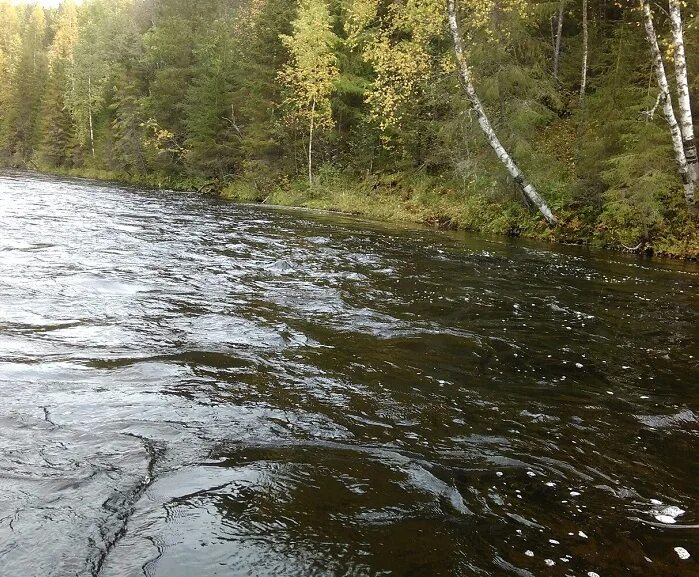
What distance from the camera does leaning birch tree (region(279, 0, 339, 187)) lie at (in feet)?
86.3

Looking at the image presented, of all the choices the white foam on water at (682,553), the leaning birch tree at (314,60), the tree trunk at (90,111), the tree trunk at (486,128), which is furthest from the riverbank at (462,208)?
the tree trunk at (90,111)

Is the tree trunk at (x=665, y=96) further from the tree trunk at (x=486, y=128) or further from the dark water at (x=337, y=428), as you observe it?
the dark water at (x=337, y=428)

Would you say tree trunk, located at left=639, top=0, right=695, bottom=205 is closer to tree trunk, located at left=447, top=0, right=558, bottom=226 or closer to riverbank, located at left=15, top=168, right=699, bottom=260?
riverbank, located at left=15, top=168, right=699, bottom=260

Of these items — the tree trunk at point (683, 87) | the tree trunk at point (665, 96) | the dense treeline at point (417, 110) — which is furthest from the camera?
the dense treeline at point (417, 110)

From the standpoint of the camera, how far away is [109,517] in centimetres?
296

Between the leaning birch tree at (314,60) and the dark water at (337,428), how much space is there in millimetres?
20039

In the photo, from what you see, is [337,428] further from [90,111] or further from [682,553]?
[90,111]

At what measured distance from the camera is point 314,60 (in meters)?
26.4

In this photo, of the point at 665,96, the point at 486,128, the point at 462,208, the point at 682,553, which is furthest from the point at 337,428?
the point at 462,208

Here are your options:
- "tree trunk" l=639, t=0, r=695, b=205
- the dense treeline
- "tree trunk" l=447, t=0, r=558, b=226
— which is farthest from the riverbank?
"tree trunk" l=639, t=0, r=695, b=205

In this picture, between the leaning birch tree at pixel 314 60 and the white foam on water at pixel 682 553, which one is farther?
the leaning birch tree at pixel 314 60

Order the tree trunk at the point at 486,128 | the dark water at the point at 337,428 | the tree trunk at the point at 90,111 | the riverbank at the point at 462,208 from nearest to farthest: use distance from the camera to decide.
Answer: the dark water at the point at 337,428 → the riverbank at the point at 462,208 → the tree trunk at the point at 486,128 → the tree trunk at the point at 90,111

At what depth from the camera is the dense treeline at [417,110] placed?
14594 millimetres

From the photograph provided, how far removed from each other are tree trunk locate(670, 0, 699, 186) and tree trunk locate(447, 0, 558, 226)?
13.2 feet
